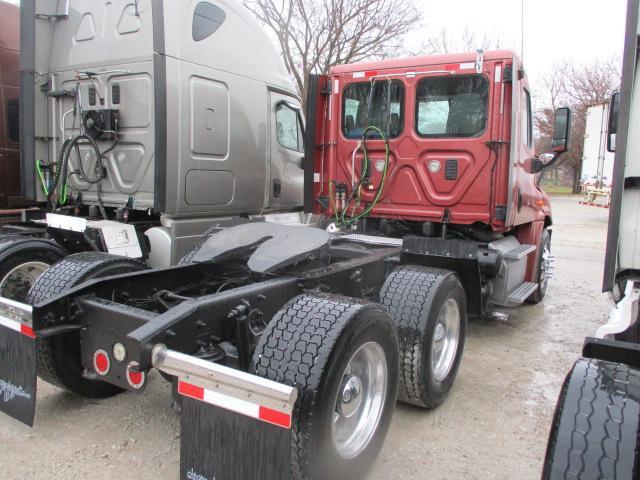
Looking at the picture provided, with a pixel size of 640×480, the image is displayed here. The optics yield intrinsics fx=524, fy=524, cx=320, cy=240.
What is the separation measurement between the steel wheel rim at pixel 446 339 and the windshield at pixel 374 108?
2.06 m

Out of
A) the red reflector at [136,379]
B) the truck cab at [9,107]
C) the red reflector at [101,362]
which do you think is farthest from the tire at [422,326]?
the truck cab at [9,107]

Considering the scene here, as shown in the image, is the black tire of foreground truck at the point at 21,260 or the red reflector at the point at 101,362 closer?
the red reflector at the point at 101,362

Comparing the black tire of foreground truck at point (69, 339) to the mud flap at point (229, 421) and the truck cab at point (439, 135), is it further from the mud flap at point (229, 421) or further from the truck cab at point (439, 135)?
the truck cab at point (439, 135)

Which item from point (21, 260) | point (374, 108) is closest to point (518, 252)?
point (374, 108)

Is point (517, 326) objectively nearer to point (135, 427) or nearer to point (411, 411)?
point (411, 411)

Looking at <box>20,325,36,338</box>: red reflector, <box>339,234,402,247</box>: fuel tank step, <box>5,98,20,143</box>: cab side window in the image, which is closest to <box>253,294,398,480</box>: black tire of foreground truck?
<box>20,325,36,338</box>: red reflector

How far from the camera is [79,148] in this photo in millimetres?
5828

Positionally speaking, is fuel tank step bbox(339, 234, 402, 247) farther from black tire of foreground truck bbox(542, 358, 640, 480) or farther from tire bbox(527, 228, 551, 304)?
black tire of foreground truck bbox(542, 358, 640, 480)

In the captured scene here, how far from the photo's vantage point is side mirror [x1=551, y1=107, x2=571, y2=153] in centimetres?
494

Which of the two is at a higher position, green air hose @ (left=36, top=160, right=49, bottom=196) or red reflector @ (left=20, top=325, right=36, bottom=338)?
green air hose @ (left=36, top=160, right=49, bottom=196)

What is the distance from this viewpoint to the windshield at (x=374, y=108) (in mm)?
5234

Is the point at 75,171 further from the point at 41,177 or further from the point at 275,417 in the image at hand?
the point at 275,417

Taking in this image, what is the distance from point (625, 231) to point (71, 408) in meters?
3.42

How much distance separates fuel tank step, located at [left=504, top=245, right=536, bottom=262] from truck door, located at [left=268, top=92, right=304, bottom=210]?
302cm
